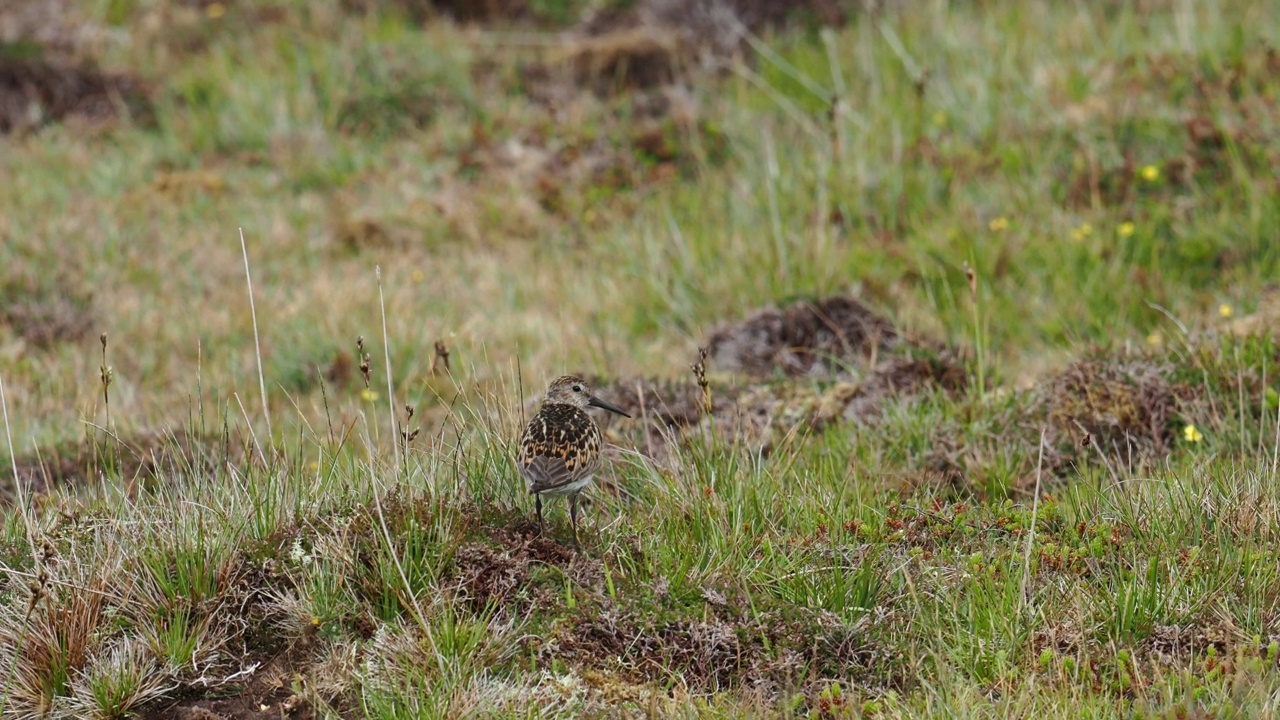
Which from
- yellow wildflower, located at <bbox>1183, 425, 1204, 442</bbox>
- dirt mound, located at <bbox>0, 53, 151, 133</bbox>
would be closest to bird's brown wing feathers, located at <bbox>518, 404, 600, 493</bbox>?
yellow wildflower, located at <bbox>1183, 425, 1204, 442</bbox>

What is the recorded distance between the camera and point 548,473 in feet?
15.8

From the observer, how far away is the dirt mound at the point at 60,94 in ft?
39.0

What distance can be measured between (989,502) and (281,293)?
5101 mm

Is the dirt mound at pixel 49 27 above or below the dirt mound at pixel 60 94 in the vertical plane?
above

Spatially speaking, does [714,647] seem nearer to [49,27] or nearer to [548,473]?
[548,473]

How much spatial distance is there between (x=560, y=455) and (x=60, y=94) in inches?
352

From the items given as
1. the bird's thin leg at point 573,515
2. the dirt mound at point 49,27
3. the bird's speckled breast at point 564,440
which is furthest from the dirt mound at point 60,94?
the bird's thin leg at point 573,515

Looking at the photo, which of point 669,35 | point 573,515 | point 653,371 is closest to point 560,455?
point 573,515

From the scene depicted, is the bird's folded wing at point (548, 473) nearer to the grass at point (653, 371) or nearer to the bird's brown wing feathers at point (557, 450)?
the bird's brown wing feathers at point (557, 450)

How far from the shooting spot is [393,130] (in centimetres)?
1178

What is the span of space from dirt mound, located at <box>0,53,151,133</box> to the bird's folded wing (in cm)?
833

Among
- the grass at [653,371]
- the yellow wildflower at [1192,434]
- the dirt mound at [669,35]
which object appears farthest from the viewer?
the dirt mound at [669,35]

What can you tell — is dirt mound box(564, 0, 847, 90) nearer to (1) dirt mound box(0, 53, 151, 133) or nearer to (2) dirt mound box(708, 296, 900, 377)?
(1) dirt mound box(0, 53, 151, 133)

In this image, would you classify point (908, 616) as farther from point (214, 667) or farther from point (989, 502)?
point (214, 667)
